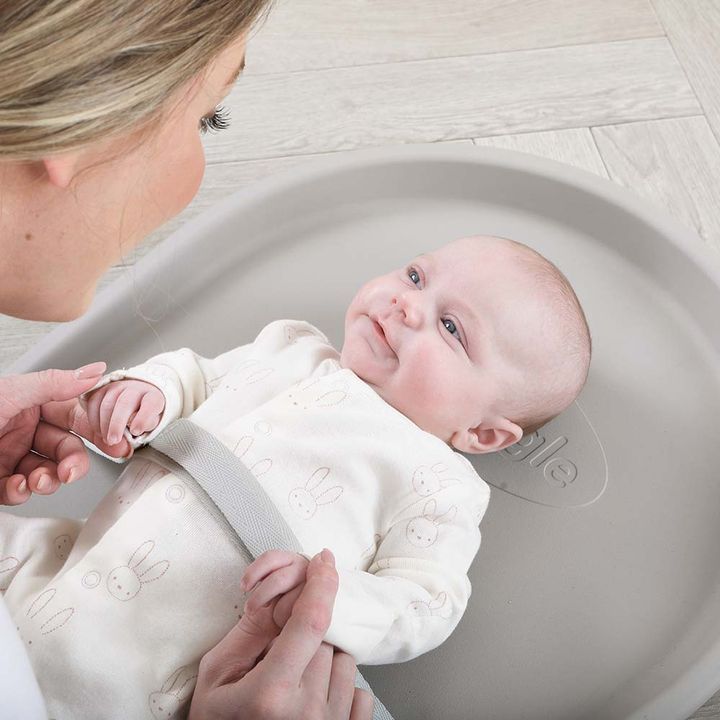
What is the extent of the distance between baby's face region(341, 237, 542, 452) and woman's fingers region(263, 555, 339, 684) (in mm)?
284

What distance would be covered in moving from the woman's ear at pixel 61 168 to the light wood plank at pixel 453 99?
0.95m

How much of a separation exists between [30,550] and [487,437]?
0.46 meters

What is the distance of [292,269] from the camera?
4.04 feet

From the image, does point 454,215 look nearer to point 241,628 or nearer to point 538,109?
point 538,109

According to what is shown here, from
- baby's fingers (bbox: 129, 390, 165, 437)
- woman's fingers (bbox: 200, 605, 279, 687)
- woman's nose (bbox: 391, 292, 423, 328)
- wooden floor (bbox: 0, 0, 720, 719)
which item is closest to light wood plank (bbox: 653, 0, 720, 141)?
wooden floor (bbox: 0, 0, 720, 719)

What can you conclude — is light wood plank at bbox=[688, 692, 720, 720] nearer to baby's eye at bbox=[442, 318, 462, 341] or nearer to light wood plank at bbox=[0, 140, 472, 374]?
baby's eye at bbox=[442, 318, 462, 341]

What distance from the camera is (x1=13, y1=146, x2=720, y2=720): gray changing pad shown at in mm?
915

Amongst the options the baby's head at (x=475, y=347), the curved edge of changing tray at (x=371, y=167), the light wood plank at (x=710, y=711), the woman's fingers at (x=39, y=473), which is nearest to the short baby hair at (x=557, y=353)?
the baby's head at (x=475, y=347)

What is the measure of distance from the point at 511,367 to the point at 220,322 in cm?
40

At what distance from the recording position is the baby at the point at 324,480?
0.77m

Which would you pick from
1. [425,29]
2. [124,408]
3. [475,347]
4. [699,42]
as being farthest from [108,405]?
[699,42]

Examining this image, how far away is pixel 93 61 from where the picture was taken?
0.51 meters

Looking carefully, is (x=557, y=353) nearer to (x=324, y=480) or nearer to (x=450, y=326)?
(x=450, y=326)

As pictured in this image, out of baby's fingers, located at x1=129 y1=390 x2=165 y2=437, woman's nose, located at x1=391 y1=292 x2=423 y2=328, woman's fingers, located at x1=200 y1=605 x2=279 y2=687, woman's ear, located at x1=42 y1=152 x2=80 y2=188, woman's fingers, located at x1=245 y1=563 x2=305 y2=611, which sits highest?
woman's ear, located at x1=42 y1=152 x2=80 y2=188
